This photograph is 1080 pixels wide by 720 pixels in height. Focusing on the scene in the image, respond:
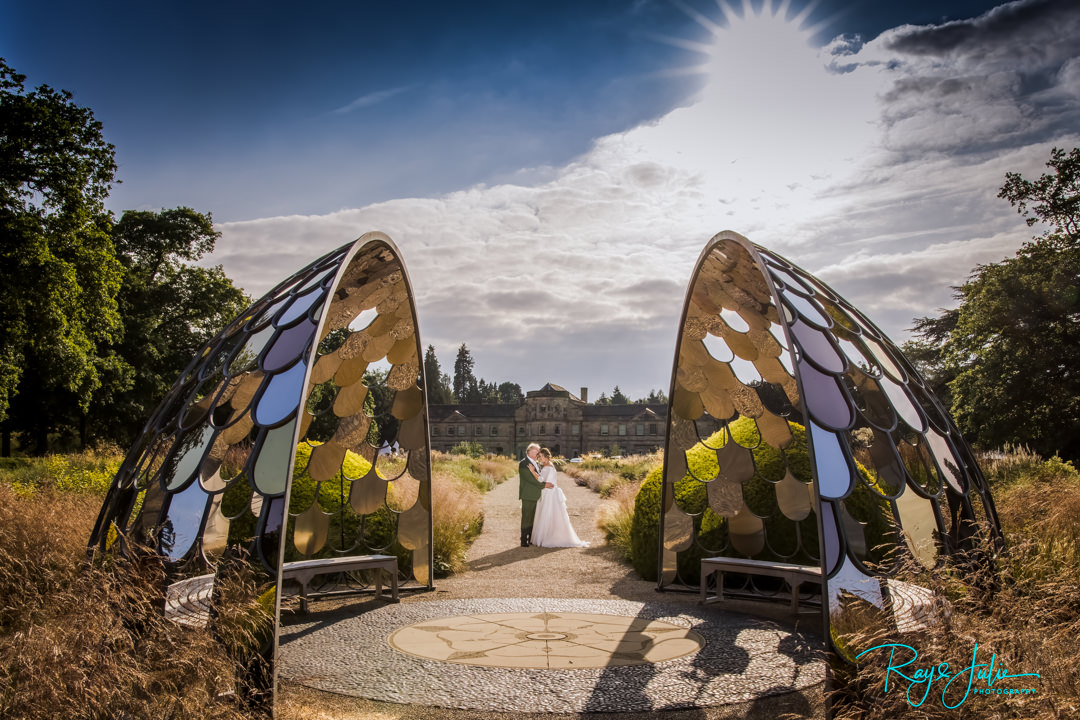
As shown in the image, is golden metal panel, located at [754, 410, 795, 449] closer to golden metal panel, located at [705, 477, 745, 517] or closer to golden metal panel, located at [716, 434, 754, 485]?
golden metal panel, located at [716, 434, 754, 485]

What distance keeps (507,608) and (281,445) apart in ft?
11.9

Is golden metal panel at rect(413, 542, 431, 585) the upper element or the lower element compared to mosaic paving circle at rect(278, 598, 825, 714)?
upper

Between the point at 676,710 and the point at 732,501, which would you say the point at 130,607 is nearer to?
the point at 676,710

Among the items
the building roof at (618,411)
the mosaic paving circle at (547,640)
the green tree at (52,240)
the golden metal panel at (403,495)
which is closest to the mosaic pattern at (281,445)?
the golden metal panel at (403,495)

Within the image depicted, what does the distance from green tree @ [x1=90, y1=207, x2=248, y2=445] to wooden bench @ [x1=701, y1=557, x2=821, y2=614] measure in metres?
24.3

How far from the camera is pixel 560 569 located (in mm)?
9672

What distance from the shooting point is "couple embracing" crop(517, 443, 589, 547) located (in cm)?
1203

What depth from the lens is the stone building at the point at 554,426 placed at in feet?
235

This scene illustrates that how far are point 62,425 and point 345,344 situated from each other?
27170mm

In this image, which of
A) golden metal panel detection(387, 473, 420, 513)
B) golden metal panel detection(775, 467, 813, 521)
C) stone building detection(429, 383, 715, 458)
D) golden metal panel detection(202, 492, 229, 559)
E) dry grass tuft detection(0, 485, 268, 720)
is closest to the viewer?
dry grass tuft detection(0, 485, 268, 720)

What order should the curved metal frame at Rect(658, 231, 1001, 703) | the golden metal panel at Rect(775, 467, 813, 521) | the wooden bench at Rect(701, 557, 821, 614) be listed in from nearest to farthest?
the curved metal frame at Rect(658, 231, 1001, 703)
the wooden bench at Rect(701, 557, 821, 614)
the golden metal panel at Rect(775, 467, 813, 521)

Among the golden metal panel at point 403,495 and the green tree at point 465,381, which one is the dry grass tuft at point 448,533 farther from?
the green tree at point 465,381

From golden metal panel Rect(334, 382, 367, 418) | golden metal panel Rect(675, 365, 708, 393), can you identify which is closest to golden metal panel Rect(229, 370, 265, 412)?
golden metal panel Rect(334, 382, 367, 418)

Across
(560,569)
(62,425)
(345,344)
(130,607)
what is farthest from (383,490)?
(62,425)
